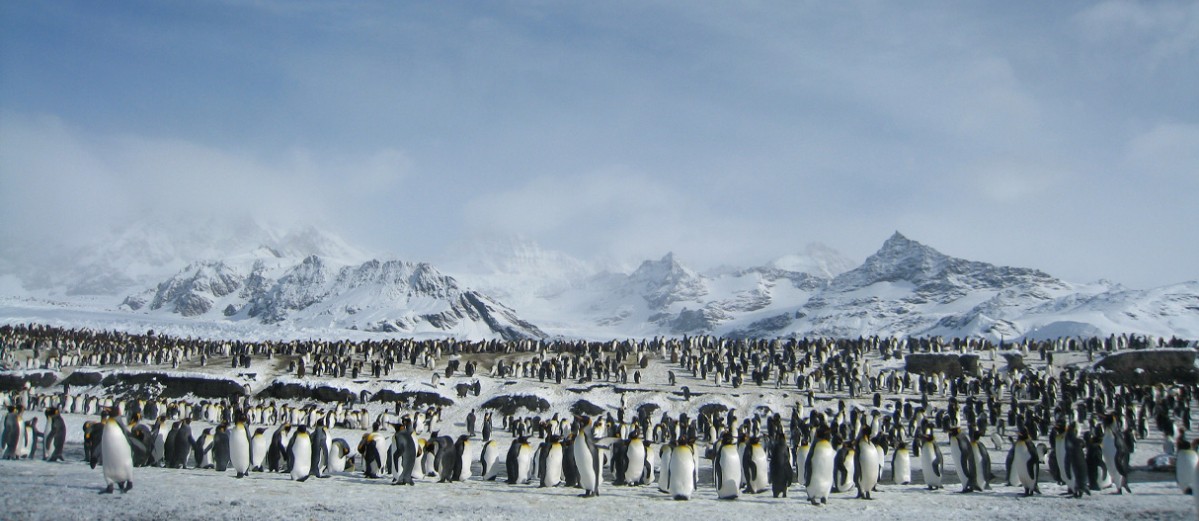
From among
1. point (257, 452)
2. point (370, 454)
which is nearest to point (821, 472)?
point (370, 454)

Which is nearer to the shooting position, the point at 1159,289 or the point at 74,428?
the point at 74,428

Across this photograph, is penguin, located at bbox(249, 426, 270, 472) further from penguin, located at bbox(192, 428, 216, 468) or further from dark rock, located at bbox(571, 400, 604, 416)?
dark rock, located at bbox(571, 400, 604, 416)

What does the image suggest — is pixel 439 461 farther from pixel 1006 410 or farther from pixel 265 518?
pixel 1006 410

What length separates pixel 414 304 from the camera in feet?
425

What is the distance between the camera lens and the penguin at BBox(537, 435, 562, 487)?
1675cm

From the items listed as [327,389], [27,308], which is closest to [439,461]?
[327,389]

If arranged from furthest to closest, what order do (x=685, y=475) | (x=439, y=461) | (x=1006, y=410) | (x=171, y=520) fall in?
(x=1006, y=410) → (x=439, y=461) → (x=685, y=475) → (x=171, y=520)

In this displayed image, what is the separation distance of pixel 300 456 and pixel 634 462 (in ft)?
24.2

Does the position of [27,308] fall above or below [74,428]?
above

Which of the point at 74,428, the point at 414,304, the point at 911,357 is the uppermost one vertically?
the point at 414,304

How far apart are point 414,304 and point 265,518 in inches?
4783

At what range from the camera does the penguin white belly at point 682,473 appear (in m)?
14.6

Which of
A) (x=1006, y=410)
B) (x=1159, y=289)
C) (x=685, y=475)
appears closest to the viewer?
(x=685, y=475)

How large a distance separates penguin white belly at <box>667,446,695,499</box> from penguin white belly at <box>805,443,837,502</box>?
2.26 metres
